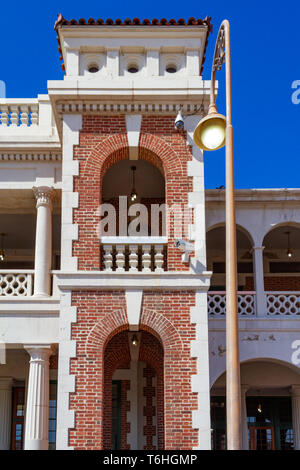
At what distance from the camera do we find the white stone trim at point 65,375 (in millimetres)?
13227

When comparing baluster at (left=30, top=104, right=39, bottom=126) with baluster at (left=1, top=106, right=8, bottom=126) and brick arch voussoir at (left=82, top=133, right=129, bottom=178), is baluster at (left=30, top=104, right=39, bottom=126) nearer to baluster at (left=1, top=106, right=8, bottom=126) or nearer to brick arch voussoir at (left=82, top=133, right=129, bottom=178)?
baluster at (left=1, top=106, right=8, bottom=126)

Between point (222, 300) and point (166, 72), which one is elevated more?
point (166, 72)

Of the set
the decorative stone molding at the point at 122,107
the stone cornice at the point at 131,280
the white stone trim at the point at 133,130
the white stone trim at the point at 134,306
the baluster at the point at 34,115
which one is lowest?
the white stone trim at the point at 134,306

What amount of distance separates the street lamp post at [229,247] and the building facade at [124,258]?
4.74 m

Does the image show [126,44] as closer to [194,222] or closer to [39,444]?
[194,222]

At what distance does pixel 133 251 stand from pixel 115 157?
2.25m

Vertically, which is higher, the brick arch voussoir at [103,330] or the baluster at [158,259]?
the baluster at [158,259]

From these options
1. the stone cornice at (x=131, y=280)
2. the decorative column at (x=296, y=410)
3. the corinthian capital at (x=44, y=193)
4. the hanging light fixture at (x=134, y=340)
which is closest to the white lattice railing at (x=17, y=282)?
the corinthian capital at (x=44, y=193)

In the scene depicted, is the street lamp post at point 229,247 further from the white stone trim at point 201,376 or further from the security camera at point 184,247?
the white stone trim at point 201,376

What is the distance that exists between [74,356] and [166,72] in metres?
6.66

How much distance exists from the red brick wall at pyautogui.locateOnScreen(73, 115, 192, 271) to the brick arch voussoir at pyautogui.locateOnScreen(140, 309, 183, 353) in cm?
112

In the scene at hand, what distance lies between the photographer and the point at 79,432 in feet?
43.4

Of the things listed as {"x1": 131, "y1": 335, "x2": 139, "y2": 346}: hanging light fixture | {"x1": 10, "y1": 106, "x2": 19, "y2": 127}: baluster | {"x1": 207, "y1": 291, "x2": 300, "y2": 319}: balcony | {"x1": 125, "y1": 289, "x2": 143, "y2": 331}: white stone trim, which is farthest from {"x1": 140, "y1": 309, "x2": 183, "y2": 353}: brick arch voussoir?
{"x1": 10, "y1": 106, "x2": 19, "y2": 127}: baluster

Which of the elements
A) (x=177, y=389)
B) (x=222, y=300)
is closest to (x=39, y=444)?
(x=177, y=389)
